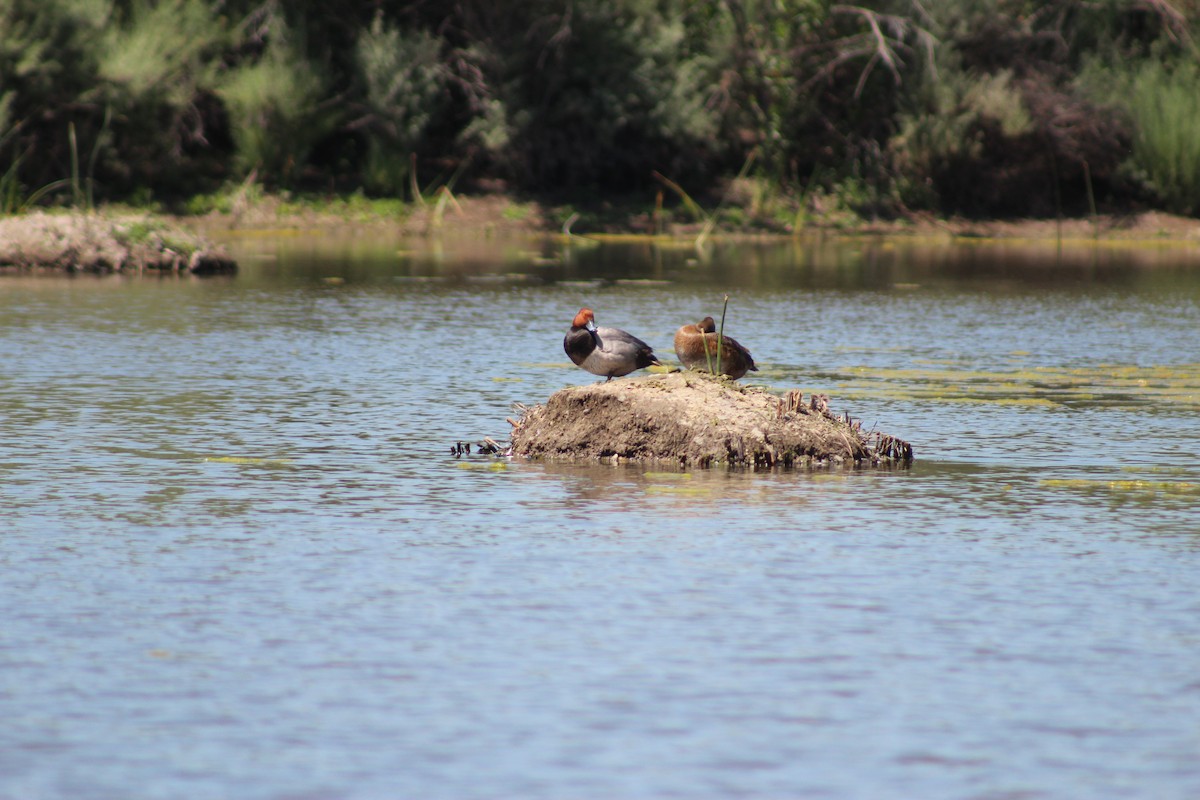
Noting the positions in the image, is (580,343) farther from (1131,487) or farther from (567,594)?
(567,594)

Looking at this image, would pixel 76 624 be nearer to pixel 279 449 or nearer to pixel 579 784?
pixel 579 784

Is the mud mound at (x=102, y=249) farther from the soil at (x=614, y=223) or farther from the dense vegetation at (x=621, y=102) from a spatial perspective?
the soil at (x=614, y=223)

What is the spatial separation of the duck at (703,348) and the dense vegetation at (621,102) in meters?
26.1

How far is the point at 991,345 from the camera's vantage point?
18.2m

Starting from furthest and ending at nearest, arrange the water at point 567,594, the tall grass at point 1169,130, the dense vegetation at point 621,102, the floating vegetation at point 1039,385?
1. the dense vegetation at point 621,102
2. the tall grass at point 1169,130
3. the floating vegetation at point 1039,385
4. the water at point 567,594

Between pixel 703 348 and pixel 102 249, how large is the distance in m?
17.1

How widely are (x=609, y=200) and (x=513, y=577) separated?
33.1m

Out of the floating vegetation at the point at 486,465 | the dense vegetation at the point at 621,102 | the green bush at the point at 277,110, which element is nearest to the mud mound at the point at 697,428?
the floating vegetation at the point at 486,465

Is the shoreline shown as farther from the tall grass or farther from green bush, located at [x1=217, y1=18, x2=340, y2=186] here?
green bush, located at [x1=217, y1=18, x2=340, y2=186]

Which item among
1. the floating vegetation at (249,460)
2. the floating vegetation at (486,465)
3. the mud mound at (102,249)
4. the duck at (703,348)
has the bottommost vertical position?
the floating vegetation at (486,465)

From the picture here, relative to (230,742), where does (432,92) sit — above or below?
above

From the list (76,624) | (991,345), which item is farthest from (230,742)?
(991,345)

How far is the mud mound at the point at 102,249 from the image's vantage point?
26828 millimetres

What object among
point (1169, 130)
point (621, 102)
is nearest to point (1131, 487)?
point (1169, 130)
